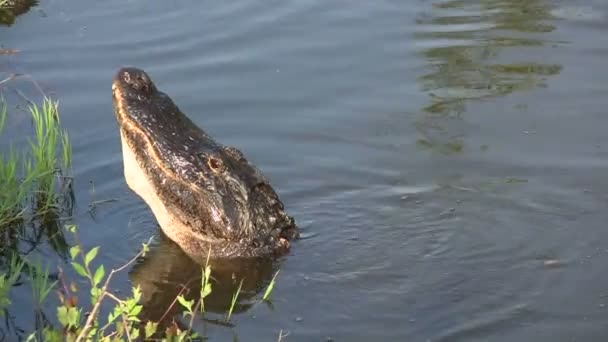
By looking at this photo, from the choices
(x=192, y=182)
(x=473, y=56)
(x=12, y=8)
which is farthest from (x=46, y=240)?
(x=12, y=8)

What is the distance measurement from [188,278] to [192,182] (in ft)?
1.71

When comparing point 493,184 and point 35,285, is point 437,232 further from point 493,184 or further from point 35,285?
point 35,285

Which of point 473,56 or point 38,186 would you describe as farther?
point 473,56

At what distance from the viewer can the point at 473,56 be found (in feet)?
29.6

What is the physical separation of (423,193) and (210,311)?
170cm

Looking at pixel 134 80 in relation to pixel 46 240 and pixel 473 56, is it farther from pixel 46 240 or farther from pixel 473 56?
pixel 473 56

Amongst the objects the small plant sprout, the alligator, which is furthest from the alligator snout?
the small plant sprout

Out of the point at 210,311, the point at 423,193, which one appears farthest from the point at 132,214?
the point at 423,193

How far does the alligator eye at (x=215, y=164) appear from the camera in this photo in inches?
262

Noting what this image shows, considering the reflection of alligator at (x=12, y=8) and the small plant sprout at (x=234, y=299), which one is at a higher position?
the reflection of alligator at (x=12, y=8)

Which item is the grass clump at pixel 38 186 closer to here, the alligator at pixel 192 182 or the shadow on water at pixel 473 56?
the alligator at pixel 192 182

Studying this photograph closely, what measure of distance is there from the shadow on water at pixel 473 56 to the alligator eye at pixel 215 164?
5.69 feet

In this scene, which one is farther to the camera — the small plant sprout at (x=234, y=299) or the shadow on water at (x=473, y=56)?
the shadow on water at (x=473, y=56)

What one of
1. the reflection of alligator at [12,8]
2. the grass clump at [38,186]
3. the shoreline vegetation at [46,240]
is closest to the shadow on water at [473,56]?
the shoreline vegetation at [46,240]
